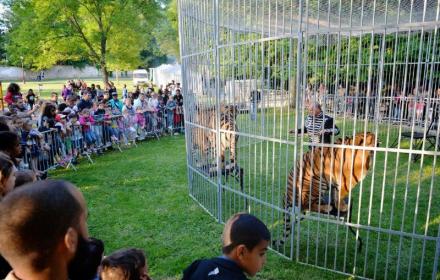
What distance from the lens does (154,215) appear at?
6.73 meters

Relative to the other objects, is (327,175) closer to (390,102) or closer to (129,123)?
(390,102)

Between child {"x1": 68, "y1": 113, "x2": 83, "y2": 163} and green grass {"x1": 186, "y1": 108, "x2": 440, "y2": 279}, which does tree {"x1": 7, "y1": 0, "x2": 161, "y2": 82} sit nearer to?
child {"x1": 68, "y1": 113, "x2": 83, "y2": 163}

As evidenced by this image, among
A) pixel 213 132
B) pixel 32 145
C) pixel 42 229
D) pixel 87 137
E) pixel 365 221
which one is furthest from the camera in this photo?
pixel 87 137

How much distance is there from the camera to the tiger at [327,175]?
466 cm

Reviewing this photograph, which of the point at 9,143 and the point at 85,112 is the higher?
the point at 9,143

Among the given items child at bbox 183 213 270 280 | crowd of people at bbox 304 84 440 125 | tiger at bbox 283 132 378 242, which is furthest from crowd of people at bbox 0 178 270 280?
tiger at bbox 283 132 378 242

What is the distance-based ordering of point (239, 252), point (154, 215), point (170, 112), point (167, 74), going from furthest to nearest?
point (167, 74) < point (170, 112) < point (154, 215) < point (239, 252)


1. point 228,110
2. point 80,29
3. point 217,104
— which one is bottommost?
point 228,110

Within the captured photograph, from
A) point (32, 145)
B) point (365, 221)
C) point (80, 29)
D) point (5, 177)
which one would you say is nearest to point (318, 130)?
point (365, 221)

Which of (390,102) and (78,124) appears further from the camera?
(78,124)

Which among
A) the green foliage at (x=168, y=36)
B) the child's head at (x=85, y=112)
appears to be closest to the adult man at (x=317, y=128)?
the child's head at (x=85, y=112)

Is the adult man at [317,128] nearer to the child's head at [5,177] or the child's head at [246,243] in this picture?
the child's head at [246,243]

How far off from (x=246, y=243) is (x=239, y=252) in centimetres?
8

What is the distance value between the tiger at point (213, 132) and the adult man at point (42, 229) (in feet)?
14.1
